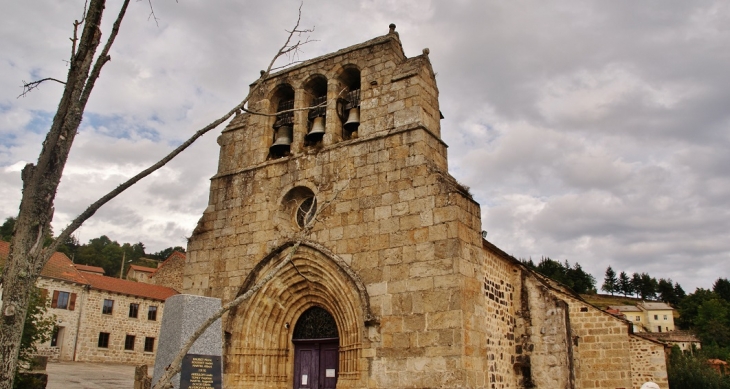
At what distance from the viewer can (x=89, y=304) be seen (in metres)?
27.8

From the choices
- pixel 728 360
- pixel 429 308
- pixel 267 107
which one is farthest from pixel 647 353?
pixel 728 360

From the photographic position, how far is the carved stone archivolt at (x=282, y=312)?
9.74 meters

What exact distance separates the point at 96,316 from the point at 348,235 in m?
22.9

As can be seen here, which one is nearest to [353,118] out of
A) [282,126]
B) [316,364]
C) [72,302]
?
[282,126]

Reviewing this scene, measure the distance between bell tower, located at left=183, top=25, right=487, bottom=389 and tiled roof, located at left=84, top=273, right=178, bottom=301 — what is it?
19.9 m

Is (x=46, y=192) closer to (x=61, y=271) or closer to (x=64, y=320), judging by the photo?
(x=64, y=320)

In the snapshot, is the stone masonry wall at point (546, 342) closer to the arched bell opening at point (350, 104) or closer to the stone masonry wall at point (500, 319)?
the stone masonry wall at point (500, 319)

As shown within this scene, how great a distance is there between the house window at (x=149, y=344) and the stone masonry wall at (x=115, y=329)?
16 centimetres

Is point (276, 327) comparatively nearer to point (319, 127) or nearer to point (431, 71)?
point (319, 127)

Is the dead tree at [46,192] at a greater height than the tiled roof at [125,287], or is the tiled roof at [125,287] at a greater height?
the tiled roof at [125,287]

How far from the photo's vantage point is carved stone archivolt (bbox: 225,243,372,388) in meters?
9.74

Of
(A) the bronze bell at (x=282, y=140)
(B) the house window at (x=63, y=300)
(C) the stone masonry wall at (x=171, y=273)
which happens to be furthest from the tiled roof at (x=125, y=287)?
(A) the bronze bell at (x=282, y=140)

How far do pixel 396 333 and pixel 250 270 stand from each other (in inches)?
132

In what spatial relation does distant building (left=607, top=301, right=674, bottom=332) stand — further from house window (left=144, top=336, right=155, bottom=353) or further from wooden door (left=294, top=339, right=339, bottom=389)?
wooden door (left=294, top=339, right=339, bottom=389)
